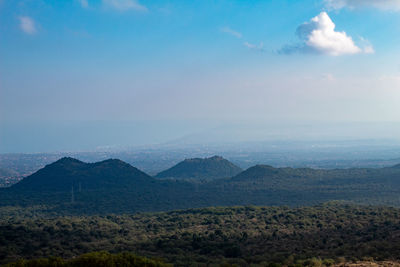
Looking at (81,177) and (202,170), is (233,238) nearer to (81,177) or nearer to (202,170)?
(81,177)

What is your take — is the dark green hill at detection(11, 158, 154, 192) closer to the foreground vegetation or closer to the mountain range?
the mountain range

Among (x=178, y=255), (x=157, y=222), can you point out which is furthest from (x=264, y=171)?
(x=178, y=255)

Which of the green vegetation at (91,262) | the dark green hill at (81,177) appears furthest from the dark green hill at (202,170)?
the green vegetation at (91,262)

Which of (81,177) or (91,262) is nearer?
(91,262)

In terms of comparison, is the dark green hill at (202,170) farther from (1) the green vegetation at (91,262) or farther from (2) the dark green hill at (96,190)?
(1) the green vegetation at (91,262)

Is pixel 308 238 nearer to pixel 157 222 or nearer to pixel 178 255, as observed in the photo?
pixel 178 255

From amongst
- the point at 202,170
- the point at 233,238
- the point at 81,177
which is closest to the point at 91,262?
the point at 233,238
